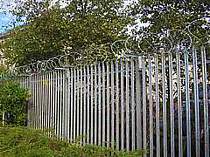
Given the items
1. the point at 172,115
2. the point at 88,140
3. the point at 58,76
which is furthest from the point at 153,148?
the point at 58,76

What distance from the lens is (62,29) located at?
12.9 m

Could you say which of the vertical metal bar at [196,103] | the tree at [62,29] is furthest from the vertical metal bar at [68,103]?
the tree at [62,29]

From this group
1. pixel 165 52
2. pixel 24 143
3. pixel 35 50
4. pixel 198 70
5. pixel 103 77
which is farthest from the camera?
pixel 35 50

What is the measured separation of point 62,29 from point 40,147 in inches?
351

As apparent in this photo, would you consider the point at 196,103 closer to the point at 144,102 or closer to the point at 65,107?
the point at 144,102

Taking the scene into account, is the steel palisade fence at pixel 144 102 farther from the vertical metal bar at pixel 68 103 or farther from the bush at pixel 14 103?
the bush at pixel 14 103

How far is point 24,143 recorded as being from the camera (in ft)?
15.2

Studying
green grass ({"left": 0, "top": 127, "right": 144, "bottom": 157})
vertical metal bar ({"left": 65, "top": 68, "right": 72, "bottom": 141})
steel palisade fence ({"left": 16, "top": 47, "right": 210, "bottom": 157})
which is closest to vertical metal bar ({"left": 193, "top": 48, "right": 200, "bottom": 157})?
steel palisade fence ({"left": 16, "top": 47, "right": 210, "bottom": 157})

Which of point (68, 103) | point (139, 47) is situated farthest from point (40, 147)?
point (68, 103)

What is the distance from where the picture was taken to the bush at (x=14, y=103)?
9500 mm

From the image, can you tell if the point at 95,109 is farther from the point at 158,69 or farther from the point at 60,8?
the point at 60,8

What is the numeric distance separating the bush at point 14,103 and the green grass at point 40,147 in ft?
12.8

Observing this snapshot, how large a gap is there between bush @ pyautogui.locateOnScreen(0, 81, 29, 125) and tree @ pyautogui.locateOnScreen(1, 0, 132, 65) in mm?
3513

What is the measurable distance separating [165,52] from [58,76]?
10.5 ft
